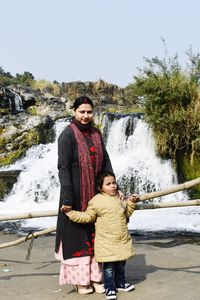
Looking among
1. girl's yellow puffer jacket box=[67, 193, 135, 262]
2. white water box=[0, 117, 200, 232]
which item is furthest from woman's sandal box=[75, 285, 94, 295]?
white water box=[0, 117, 200, 232]

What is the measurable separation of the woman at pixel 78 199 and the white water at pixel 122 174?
5112 millimetres

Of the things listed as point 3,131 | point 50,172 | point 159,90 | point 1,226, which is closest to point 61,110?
point 3,131

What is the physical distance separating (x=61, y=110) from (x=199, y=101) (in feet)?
36.7

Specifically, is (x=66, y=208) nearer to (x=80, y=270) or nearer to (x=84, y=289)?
(x=80, y=270)

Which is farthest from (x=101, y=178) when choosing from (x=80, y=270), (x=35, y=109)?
(x=35, y=109)

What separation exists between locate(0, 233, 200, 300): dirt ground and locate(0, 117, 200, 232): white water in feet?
10.6

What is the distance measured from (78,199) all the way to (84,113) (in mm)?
772

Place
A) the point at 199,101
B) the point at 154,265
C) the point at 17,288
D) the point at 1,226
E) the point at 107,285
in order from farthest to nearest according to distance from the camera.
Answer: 1. the point at 199,101
2. the point at 1,226
3. the point at 154,265
4. the point at 17,288
5. the point at 107,285

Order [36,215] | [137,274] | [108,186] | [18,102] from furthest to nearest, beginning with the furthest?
[18,102] < [137,274] < [36,215] < [108,186]

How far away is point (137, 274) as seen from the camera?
4715 millimetres

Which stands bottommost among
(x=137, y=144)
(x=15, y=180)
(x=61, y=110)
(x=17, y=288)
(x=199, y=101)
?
(x=17, y=288)

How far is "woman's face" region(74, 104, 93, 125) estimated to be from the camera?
4.16 meters

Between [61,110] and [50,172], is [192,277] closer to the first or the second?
[50,172]

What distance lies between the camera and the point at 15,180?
1251cm
